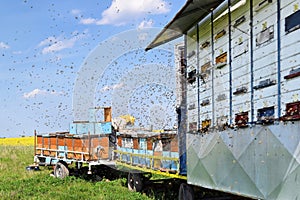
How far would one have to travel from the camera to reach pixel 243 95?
6.29 m

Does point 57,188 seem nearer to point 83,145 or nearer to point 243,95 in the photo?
point 83,145

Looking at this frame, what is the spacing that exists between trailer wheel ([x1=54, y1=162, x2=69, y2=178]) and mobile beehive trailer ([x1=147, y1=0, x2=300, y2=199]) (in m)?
8.10

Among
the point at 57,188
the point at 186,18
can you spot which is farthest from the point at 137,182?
the point at 186,18

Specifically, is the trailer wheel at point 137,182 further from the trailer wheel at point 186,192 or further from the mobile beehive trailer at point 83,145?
the trailer wheel at point 186,192

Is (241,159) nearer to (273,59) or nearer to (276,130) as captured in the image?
(276,130)

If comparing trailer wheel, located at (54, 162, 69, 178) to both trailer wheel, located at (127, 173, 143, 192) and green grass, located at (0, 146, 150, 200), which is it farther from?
trailer wheel, located at (127, 173, 143, 192)

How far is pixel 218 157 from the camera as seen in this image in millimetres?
6699

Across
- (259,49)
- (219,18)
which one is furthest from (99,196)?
(259,49)

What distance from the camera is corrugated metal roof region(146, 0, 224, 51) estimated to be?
7.21 metres

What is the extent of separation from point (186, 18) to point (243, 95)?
2.51 m

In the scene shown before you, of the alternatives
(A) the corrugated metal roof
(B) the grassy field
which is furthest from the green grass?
(A) the corrugated metal roof

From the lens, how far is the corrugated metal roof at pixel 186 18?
7211 millimetres

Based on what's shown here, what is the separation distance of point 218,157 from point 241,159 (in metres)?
0.84

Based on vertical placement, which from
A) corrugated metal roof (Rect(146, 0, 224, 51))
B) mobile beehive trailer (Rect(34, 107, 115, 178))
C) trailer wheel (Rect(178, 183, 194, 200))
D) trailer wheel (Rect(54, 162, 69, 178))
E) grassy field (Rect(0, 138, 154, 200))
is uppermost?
corrugated metal roof (Rect(146, 0, 224, 51))
